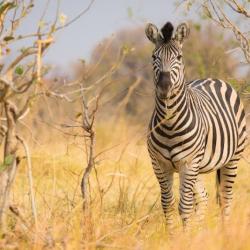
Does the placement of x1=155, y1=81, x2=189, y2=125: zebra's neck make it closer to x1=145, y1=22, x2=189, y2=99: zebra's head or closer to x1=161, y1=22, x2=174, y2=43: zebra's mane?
x1=145, y1=22, x2=189, y2=99: zebra's head

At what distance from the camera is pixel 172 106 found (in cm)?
579

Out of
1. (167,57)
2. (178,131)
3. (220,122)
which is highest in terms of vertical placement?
(167,57)

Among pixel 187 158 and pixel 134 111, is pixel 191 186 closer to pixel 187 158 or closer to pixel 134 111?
pixel 187 158

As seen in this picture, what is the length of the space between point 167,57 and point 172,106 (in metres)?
0.46

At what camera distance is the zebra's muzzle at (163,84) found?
212 inches

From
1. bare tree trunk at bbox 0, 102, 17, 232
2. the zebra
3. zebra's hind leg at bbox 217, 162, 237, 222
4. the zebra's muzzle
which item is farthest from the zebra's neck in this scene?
bare tree trunk at bbox 0, 102, 17, 232

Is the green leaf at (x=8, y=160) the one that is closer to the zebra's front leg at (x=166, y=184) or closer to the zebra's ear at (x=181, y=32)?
the zebra's front leg at (x=166, y=184)

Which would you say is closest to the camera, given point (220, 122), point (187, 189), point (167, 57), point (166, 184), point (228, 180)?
point (167, 57)

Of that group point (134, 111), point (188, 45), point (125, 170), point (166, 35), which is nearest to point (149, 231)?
point (166, 35)

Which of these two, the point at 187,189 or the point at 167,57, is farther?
the point at 187,189

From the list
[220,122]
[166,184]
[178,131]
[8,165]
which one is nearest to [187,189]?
[166,184]

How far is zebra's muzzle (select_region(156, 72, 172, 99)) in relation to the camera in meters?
5.38

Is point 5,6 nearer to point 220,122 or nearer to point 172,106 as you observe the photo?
point 172,106

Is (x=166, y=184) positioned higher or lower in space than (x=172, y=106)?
lower
